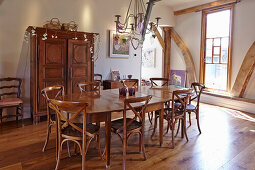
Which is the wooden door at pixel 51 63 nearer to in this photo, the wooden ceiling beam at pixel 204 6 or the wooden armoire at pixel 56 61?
the wooden armoire at pixel 56 61

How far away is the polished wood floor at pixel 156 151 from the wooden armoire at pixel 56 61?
731mm

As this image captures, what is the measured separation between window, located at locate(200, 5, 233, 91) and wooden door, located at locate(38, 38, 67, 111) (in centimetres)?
424

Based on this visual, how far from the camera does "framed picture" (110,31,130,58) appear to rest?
5.44 m

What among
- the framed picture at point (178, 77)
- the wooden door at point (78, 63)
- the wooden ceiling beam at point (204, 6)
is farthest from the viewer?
the framed picture at point (178, 77)

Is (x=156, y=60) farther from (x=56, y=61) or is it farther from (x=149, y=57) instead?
(x=56, y=61)

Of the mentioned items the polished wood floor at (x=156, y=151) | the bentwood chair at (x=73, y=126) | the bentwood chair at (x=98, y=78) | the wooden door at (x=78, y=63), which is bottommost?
the polished wood floor at (x=156, y=151)

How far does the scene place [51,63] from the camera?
3.95 meters

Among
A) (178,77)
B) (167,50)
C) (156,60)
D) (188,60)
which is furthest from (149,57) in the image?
(188,60)

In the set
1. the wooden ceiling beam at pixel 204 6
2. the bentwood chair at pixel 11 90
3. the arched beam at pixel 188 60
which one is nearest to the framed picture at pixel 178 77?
the arched beam at pixel 188 60

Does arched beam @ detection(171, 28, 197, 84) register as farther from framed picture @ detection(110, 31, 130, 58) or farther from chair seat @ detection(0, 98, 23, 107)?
chair seat @ detection(0, 98, 23, 107)

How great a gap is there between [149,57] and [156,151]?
6013 millimetres

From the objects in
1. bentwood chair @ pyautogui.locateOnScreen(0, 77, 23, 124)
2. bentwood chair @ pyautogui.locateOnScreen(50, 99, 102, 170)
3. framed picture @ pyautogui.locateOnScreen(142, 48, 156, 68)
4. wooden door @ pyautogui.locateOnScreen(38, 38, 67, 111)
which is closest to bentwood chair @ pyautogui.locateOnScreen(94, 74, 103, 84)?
wooden door @ pyautogui.locateOnScreen(38, 38, 67, 111)

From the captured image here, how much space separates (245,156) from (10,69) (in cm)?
437

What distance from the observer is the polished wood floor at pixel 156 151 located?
2.43m
